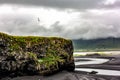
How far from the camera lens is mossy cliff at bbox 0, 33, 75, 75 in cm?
7662

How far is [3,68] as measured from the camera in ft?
248

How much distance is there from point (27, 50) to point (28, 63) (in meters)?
4.08

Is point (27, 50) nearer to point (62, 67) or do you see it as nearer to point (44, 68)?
point (44, 68)

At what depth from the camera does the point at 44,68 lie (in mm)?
84000

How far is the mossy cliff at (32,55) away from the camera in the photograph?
76625 mm

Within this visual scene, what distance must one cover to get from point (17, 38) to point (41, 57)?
36.3 ft

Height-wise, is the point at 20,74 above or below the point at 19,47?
below

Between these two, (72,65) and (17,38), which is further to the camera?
(72,65)

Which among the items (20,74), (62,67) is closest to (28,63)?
(20,74)

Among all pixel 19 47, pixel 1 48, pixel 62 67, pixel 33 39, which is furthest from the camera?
pixel 62 67

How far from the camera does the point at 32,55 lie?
269 ft

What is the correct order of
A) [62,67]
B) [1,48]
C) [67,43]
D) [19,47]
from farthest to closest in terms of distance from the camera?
[67,43] → [62,67] → [19,47] → [1,48]

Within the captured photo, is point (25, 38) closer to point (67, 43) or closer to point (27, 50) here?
point (27, 50)

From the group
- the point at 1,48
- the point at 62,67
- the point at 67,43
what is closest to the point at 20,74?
the point at 1,48
